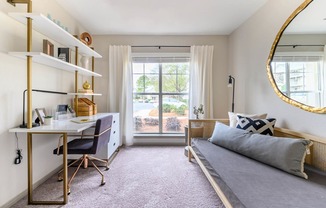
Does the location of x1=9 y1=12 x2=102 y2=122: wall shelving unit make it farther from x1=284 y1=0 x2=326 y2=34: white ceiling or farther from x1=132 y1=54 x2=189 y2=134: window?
x1=284 y1=0 x2=326 y2=34: white ceiling

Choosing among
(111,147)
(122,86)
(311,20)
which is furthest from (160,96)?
(311,20)

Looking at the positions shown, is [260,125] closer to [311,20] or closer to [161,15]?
[311,20]

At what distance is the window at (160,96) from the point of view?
367 cm

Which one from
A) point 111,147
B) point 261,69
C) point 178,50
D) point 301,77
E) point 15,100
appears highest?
point 178,50

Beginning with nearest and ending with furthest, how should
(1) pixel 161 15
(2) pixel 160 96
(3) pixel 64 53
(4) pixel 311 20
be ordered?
(4) pixel 311 20 → (3) pixel 64 53 → (1) pixel 161 15 → (2) pixel 160 96

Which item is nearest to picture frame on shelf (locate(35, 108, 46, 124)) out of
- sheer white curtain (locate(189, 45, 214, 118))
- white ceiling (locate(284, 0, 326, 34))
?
sheer white curtain (locate(189, 45, 214, 118))

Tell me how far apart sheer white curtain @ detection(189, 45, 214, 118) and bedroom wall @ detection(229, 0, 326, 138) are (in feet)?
1.53

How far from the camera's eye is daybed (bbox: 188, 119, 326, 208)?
3.33 feet

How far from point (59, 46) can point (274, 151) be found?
2956 millimetres

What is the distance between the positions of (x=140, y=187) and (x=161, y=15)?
2.51 metres

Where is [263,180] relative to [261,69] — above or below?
below

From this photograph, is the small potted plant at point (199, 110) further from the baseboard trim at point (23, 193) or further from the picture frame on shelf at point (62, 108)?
the baseboard trim at point (23, 193)

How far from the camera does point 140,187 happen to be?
198 cm

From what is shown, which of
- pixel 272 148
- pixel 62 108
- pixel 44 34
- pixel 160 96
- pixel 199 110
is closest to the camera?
pixel 272 148
